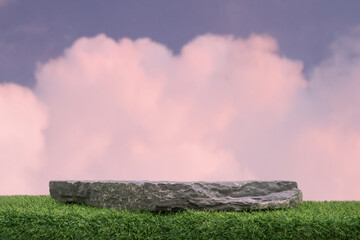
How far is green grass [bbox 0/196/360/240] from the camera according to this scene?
5562 millimetres

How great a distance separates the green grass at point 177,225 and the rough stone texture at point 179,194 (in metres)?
0.20

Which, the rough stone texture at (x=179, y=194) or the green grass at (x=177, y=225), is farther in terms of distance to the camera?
the rough stone texture at (x=179, y=194)

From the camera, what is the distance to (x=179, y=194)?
6004mm

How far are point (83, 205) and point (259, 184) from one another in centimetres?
327

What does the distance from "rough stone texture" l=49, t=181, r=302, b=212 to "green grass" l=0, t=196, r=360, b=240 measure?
0.64 feet

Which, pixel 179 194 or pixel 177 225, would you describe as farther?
pixel 179 194

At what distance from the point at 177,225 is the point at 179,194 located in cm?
49

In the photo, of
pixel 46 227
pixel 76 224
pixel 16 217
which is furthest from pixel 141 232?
pixel 16 217

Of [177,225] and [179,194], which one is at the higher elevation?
[179,194]

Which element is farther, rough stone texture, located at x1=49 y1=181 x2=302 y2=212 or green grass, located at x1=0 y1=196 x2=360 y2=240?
rough stone texture, located at x1=49 y1=181 x2=302 y2=212

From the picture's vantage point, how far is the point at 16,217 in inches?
255

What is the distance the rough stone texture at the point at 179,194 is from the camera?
602 centimetres

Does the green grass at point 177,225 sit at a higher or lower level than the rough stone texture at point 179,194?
lower

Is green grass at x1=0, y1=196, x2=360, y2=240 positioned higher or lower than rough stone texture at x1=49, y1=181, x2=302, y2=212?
lower
